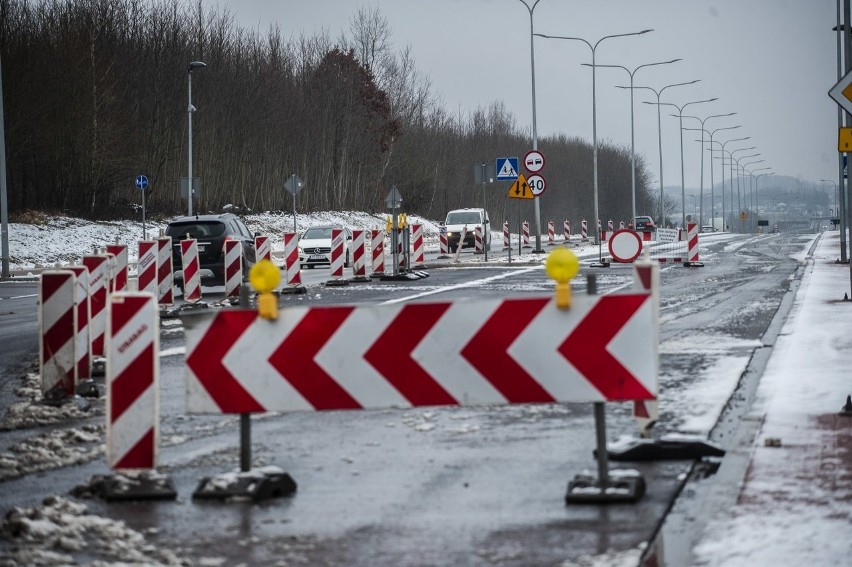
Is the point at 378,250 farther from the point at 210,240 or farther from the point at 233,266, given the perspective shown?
the point at 233,266

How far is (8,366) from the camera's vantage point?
14453 mm

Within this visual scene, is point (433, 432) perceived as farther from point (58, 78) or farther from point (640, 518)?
point (58, 78)

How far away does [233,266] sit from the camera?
25.0 meters

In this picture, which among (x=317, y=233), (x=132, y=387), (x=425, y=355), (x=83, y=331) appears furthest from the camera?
(x=317, y=233)

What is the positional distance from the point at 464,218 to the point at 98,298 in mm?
44920

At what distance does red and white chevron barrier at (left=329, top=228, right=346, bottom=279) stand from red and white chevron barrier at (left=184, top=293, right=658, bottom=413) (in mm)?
22950

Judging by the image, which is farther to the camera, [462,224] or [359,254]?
[462,224]

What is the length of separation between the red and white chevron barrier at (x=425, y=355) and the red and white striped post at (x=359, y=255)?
23.7 meters

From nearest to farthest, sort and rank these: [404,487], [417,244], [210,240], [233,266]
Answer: [404,487] → [233,266] → [210,240] → [417,244]

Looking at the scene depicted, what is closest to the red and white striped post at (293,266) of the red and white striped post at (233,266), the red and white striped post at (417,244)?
the red and white striped post at (233,266)

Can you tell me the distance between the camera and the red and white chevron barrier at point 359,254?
31.2m

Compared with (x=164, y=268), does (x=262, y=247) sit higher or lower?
higher

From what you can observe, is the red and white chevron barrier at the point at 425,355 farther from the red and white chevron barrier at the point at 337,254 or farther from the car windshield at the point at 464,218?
the car windshield at the point at 464,218

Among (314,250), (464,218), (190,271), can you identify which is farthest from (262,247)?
(464,218)
